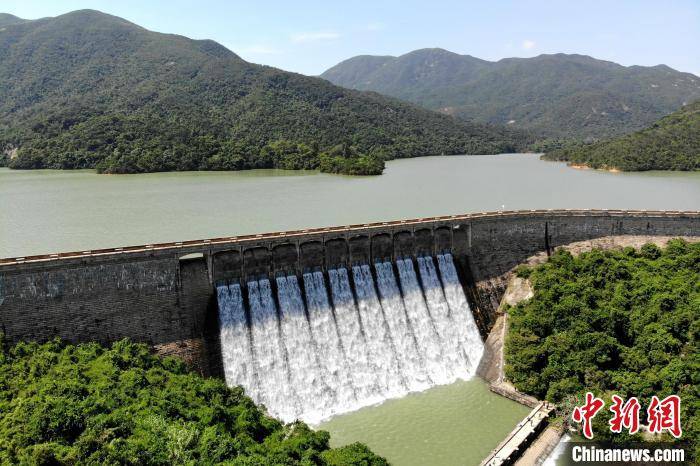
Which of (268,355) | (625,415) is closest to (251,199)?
(268,355)

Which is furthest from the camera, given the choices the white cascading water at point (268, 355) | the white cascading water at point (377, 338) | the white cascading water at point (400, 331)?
the white cascading water at point (400, 331)

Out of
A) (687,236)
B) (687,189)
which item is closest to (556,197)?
(687,189)

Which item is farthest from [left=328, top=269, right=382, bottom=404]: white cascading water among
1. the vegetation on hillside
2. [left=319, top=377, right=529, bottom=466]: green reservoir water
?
the vegetation on hillside

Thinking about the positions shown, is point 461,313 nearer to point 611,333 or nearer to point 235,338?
point 611,333

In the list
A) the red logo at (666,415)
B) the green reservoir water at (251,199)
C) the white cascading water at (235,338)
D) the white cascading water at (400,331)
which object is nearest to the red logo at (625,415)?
the red logo at (666,415)

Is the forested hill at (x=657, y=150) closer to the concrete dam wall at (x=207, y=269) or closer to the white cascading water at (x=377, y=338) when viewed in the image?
the concrete dam wall at (x=207, y=269)

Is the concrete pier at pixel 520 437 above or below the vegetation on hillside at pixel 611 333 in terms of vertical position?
below
